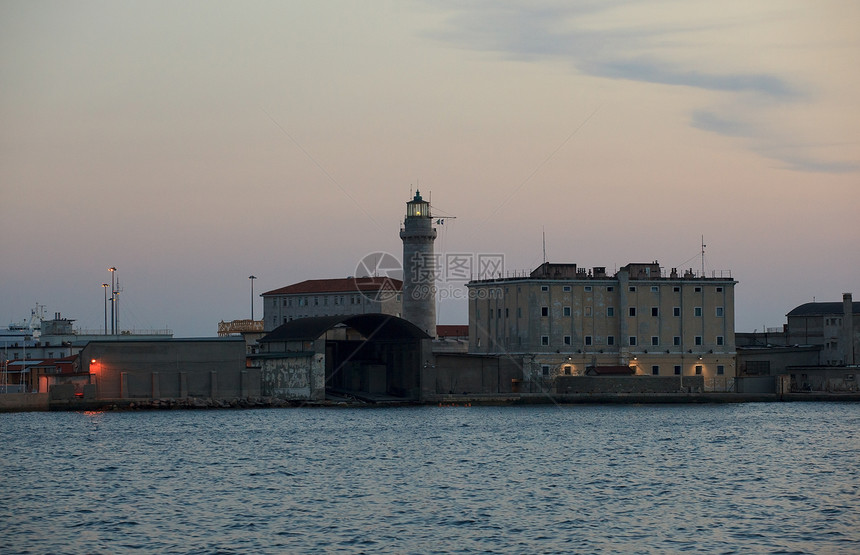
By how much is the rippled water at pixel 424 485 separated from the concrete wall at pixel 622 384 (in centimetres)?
1435

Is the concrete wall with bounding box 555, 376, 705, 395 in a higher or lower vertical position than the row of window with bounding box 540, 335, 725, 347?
lower

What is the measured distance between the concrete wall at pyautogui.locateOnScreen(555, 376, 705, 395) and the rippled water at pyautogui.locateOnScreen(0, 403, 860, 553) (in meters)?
14.4

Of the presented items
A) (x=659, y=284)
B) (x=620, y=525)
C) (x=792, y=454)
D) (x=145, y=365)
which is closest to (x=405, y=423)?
(x=145, y=365)

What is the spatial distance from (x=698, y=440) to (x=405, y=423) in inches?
724

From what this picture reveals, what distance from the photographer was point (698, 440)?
2435 inches

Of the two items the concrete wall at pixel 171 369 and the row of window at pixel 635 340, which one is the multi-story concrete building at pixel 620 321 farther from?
the concrete wall at pixel 171 369

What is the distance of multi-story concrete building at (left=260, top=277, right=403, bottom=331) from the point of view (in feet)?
408

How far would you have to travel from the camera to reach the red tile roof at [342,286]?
4951 inches

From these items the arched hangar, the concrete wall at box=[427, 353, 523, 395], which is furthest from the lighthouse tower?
the concrete wall at box=[427, 353, 523, 395]

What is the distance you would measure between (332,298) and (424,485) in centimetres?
8494

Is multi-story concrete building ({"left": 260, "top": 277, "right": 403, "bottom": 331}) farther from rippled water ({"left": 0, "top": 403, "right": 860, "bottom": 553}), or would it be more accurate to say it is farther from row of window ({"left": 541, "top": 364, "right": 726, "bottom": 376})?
rippled water ({"left": 0, "top": 403, "right": 860, "bottom": 553})

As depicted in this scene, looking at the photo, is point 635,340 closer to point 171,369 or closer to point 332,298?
point 171,369

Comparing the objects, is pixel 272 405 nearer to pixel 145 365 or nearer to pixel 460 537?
pixel 145 365

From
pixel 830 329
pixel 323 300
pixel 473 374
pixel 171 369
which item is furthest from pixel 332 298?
pixel 830 329
